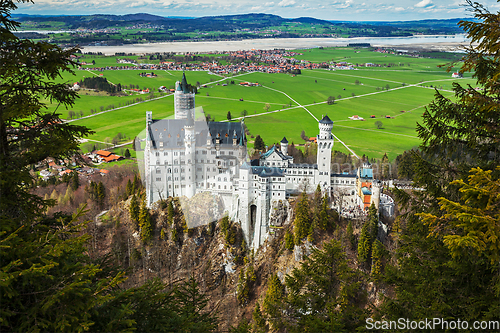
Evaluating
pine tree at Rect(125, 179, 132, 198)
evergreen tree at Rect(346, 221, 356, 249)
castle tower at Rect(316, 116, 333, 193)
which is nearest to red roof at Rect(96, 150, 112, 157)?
pine tree at Rect(125, 179, 132, 198)

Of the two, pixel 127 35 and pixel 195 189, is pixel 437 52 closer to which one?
pixel 127 35

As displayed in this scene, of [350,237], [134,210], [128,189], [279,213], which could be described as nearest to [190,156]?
[134,210]

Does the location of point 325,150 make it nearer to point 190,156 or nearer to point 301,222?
point 301,222

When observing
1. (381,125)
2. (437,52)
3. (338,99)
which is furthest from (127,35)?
(437,52)

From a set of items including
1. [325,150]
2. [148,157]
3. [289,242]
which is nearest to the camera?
[289,242]

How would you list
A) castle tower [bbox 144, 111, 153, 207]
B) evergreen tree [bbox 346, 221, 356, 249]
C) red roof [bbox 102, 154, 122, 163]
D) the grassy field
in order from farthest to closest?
the grassy field < red roof [bbox 102, 154, 122, 163] < castle tower [bbox 144, 111, 153, 207] < evergreen tree [bbox 346, 221, 356, 249]

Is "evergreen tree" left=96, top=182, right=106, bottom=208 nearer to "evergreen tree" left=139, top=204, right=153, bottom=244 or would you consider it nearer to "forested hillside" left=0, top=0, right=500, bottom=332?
"evergreen tree" left=139, top=204, right=153, bottom=244

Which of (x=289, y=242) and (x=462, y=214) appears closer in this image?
(x=462, y=214)
